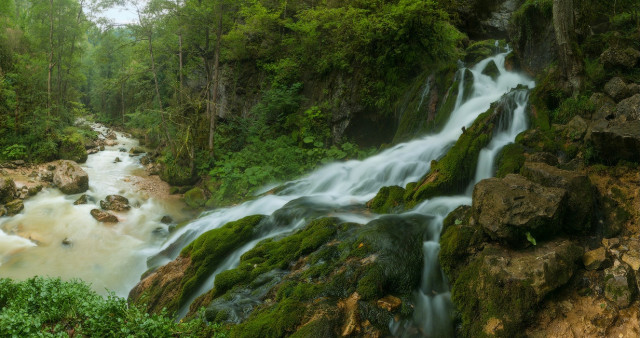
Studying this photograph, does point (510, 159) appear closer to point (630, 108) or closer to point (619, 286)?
point (630, 108)

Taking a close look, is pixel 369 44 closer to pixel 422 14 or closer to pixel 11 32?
pixel 422 14

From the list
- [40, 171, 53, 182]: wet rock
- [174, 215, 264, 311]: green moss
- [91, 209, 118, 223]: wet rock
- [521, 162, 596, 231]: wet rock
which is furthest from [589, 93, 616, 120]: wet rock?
[40, 171, 53, 182]: wet rock

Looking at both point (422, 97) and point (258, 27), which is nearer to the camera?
point (422, 97)

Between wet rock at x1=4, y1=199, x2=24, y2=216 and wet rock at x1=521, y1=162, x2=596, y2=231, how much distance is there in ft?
43.1

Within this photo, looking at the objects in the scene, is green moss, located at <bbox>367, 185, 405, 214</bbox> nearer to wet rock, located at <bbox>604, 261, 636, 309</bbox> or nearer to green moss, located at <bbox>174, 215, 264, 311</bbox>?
green moss, located at <bbox>174, 215, 264, 311</bbox>

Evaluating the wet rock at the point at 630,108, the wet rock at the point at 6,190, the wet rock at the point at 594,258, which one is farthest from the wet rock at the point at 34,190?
the wet rock at the point at 630,108

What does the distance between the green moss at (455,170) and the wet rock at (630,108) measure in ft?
7.36

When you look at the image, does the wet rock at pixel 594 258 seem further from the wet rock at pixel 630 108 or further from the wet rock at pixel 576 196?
the wet rock at pixel 630 108

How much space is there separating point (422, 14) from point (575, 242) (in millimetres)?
8773

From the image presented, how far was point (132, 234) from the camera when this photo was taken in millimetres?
9562

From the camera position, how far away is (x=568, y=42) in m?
6.33

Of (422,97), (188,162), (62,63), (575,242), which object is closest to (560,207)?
(575,242)

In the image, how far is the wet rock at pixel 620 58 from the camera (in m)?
5.59

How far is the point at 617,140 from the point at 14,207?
14188 mm
